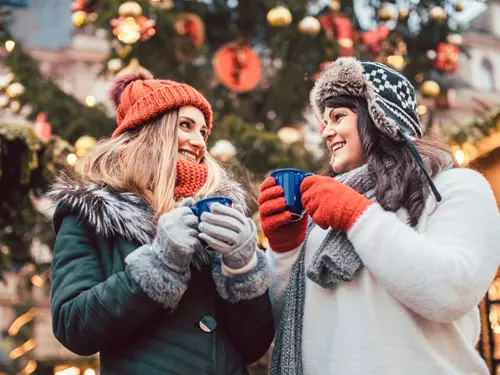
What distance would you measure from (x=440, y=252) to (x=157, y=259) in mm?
761

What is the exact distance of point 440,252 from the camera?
1.72 metres

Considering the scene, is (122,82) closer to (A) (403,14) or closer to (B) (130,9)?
(B) (130,9)

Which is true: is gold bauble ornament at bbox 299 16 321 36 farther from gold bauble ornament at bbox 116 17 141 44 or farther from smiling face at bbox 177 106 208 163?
smiling face at bbox 177 106 208 163

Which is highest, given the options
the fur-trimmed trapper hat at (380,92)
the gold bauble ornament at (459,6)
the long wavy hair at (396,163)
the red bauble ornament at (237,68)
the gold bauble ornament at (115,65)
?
the fur-trimmed trapper hat at (380,92)

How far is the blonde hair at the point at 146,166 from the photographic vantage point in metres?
2.09

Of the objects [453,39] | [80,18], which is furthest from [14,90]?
[453,39]

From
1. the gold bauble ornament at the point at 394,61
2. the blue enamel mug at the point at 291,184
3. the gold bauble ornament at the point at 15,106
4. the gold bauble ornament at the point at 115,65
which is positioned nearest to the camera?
the blue enamel mug at the point at 291,184

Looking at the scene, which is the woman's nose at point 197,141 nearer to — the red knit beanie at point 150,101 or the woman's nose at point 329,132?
the red knit beanie at point 150,101

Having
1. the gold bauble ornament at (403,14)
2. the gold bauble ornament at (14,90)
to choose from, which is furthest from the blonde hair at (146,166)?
the gold bauble ornament at (403,14)

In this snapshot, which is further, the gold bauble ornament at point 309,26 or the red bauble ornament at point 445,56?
the red bauble ornament at point 445,56

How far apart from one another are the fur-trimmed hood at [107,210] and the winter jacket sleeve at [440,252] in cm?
53

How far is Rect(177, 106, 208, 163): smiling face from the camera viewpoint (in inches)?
87.2

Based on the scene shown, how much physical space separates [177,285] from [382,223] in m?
0.59

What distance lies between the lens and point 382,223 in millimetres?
1786
